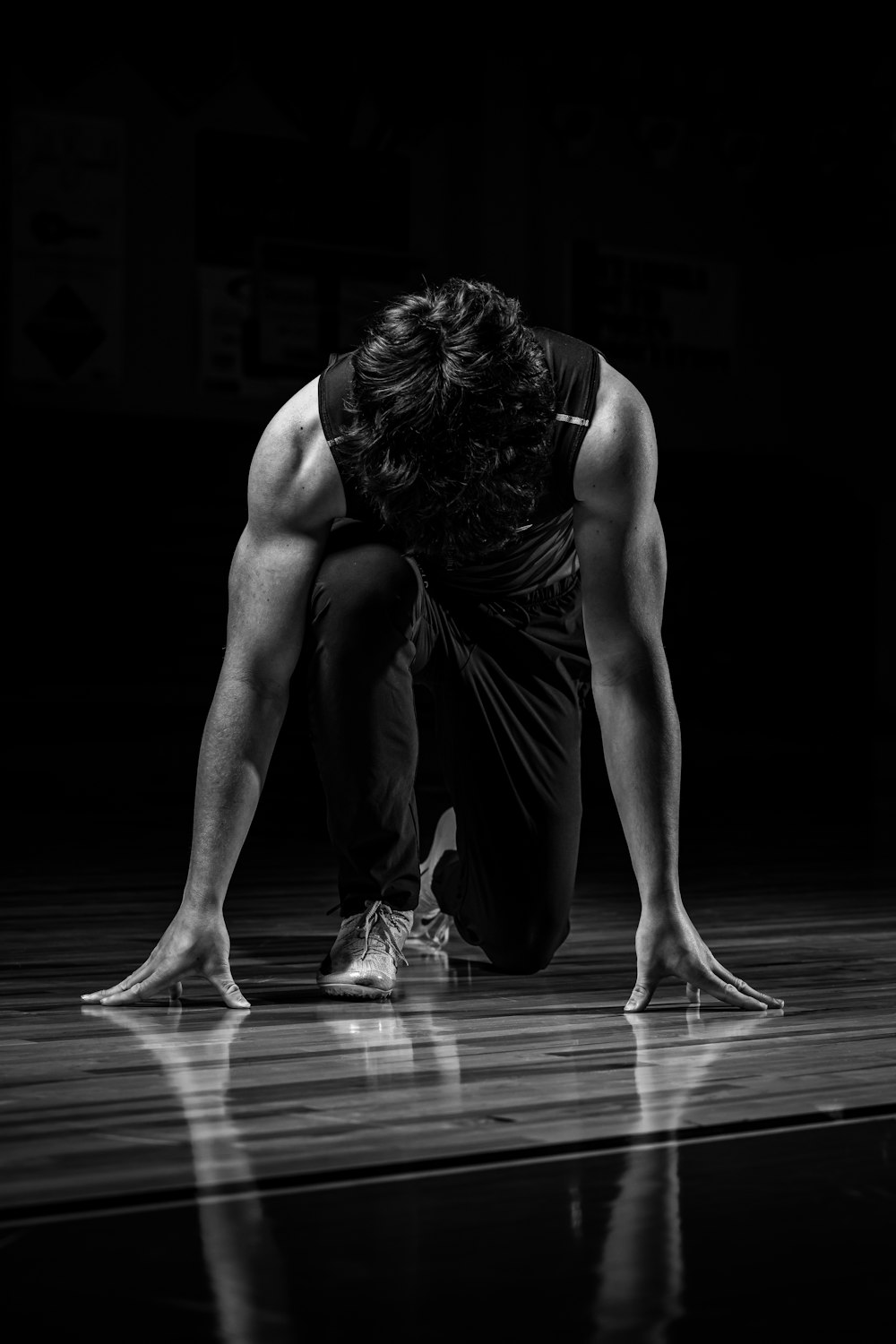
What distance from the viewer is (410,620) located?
1.83 meters

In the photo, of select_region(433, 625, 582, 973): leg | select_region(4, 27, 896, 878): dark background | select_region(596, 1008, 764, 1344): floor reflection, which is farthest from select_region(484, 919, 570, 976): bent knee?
select_region(4, 27, 896, 878): dark background

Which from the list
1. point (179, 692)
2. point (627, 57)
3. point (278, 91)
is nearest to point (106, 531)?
point (179, 692)

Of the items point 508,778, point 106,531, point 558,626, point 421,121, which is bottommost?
point 508,778

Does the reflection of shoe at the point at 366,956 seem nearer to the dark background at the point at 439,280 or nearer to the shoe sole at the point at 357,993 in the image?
the shoe sole at the point at 357,993

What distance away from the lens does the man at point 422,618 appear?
161 centimetres

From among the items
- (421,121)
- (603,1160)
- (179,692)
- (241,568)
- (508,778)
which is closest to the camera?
(603,1160)

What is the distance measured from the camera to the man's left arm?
67.1 inches

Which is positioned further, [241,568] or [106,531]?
[106,531]

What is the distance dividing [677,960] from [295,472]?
546mm

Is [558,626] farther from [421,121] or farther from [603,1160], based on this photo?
[421,121]

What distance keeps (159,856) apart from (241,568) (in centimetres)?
142

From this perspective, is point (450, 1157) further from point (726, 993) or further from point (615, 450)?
point (615, 450)

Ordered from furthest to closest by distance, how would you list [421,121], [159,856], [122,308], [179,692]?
[421,121], [122,308], [179,692], [159,856]

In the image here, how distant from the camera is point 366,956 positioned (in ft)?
5.97
